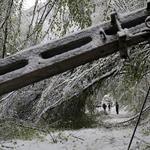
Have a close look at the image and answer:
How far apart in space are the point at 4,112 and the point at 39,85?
1992mm

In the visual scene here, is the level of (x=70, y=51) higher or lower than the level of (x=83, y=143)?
higher

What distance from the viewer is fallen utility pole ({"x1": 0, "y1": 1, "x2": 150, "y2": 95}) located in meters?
1.22

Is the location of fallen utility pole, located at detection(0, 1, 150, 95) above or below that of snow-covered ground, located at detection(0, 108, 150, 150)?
above

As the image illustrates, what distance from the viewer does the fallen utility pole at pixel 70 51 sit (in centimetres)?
122

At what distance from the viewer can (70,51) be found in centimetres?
126

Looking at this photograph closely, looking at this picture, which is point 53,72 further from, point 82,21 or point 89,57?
point 82,21

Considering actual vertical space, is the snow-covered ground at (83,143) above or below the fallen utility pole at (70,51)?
below

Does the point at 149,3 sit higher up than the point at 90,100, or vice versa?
the point at 149,3

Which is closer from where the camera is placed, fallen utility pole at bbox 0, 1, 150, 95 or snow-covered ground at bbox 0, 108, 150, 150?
fallen utility pole at bbox 0, 1, 150, 95

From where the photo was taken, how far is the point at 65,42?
4.28 ft

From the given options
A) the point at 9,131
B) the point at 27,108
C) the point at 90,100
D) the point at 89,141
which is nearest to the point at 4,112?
the point at 9,131

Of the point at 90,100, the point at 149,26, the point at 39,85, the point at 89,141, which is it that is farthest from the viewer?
the point at 90,100

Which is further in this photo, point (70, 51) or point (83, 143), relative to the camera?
point (83, 143)

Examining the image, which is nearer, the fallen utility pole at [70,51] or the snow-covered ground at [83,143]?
the fallen utility pole at [70,51]
